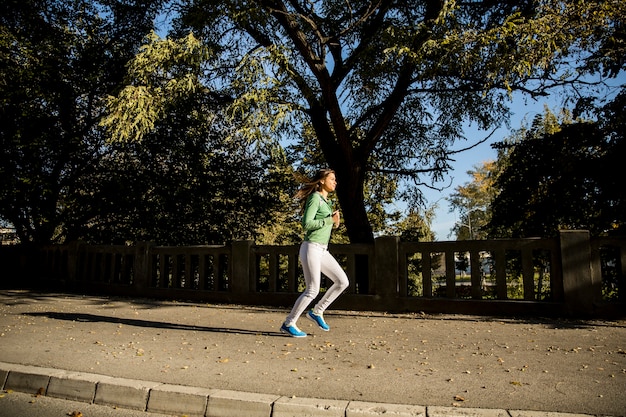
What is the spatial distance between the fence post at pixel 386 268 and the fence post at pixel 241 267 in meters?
2.75

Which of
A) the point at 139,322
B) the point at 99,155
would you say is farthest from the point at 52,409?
the point at 99,155

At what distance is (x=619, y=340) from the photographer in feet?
19.6

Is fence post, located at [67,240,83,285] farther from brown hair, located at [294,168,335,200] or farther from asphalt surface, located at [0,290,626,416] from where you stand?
brown hair, located at [294,168,335,200]

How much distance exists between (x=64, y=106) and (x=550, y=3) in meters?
14.2

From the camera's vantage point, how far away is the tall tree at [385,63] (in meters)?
9.55

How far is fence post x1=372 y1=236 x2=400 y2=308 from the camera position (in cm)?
880

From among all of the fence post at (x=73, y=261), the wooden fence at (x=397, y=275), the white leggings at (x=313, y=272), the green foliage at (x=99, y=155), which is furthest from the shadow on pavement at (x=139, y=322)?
the green foliage at (x=99, y=155)

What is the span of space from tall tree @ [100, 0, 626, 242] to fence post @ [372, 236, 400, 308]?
3.56m

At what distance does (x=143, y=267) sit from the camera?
1166 centimetres

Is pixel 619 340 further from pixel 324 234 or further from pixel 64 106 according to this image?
pixel 64 106

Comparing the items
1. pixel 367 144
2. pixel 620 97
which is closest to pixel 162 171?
pixel 367 144

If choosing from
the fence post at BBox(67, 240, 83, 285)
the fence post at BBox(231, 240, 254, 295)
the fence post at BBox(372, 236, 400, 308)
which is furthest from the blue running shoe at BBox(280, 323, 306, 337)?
the fence post at BBox(67, 240, 83, 285)

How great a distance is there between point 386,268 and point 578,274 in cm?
310

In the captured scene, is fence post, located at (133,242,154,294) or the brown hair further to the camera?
fence post, located at (133,242,154,294)
